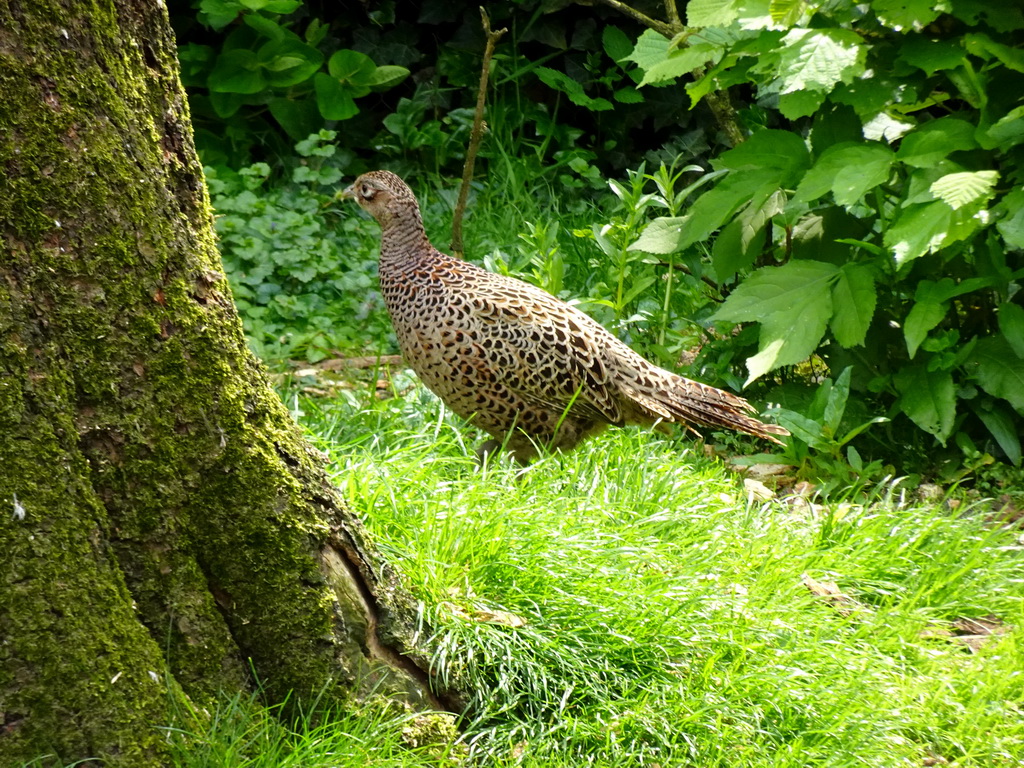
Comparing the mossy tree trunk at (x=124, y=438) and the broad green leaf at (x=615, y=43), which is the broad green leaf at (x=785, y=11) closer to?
the mossy tree trunk at (x=124, y=438)

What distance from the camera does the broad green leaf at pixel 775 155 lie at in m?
4.46

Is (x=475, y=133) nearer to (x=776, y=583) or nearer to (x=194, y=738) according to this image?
(x=776, y=583)

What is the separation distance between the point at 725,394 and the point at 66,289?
3.08 metres

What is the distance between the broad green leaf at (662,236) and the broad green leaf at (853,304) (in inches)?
31.3

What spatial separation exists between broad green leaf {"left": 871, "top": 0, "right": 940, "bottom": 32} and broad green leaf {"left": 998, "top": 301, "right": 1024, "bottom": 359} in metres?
1.12

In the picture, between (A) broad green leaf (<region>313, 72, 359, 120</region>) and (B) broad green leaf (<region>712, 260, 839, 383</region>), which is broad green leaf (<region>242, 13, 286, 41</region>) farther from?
(B) broad green leaf (<region>712, 260, 839, 383</region>)

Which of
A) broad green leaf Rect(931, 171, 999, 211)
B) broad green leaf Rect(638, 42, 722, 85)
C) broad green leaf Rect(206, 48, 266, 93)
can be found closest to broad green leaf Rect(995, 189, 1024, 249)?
broad green leaf Rect(931, 171, 999, 211)

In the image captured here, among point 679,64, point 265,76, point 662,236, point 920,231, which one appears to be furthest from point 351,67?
point 920,231

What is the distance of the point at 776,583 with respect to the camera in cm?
322

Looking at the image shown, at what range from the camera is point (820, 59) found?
3939 millimetres

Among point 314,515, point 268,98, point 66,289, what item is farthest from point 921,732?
point 268,98

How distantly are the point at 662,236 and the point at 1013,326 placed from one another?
4.85 ft

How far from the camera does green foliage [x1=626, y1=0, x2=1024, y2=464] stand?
399cm

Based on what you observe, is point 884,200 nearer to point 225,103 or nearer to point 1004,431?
point 1004,431
